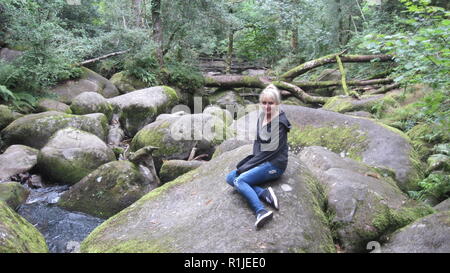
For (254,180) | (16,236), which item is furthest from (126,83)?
(254,180)

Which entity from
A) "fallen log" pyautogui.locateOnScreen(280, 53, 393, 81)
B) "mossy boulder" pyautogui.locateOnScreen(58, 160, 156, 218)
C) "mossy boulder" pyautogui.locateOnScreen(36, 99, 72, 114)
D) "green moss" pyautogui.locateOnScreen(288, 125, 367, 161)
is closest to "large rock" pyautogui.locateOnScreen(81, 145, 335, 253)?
"mossy boulder" pyautogui.locateOnScreen(58, 160, 156, 218)

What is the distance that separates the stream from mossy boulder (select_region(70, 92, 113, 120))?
11.7ft

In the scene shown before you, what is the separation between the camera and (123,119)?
1066 cm

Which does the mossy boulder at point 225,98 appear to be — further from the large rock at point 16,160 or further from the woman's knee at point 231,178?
the woman's knee at point 231,178

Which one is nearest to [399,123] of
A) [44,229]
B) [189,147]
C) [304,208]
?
[189,147]

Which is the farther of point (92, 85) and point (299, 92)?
point (299, 92)

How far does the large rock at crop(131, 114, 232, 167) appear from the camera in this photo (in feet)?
26.9

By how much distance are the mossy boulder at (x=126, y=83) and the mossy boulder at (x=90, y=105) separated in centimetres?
327

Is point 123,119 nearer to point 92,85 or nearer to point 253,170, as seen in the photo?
point 92,85

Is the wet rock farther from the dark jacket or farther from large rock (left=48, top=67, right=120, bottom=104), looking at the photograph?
large rock (left=48, top=67, right=120, bottom=104)

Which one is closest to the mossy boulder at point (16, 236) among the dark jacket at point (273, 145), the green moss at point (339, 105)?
the dark jacket at point (273, 145)

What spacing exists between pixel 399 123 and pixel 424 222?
5.55 meters

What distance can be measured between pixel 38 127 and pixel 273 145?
6.70 meters

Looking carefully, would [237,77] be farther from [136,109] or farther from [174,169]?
[174,169]
